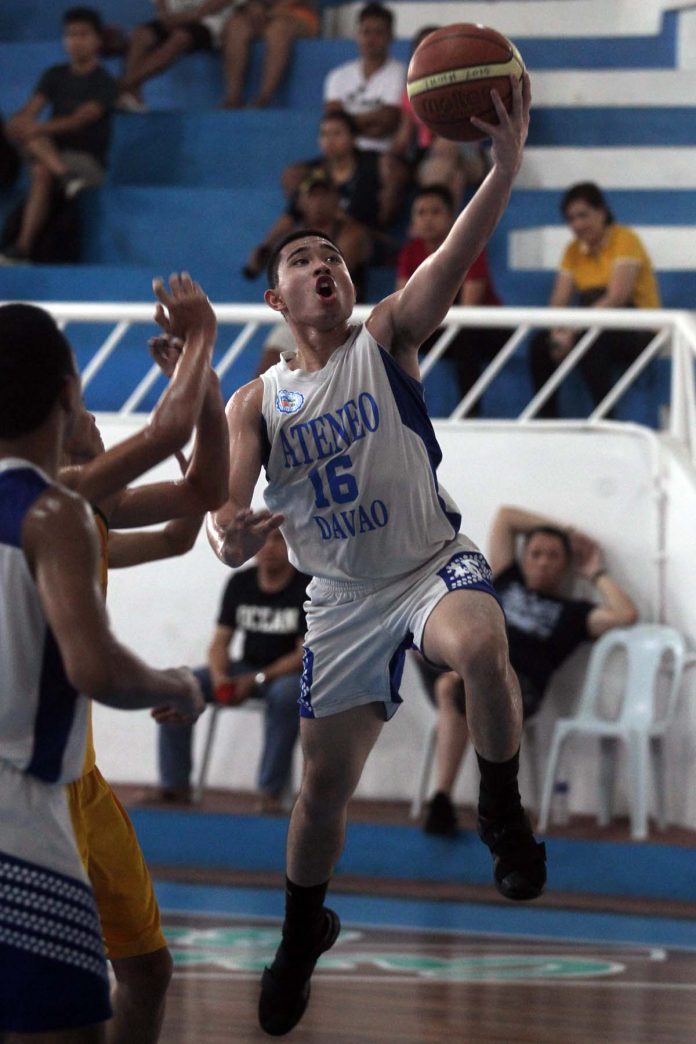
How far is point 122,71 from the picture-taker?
37.1 ft

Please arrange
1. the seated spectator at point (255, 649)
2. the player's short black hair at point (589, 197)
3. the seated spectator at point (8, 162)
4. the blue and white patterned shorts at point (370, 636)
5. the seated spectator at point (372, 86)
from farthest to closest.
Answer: the seated spectator at point (8, 162) < the seated spectator at point (372, 86) < the player's short black hair at point (589, 197) < the seated spectator at point (255, 649) < the blue and white patterned shorts at point (370, 636)

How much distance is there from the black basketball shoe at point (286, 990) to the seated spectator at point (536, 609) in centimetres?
295

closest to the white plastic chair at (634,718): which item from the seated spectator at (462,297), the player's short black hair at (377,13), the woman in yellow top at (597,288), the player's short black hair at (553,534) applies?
the player's short black hair at (553,534)

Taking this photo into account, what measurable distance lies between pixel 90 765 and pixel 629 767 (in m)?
4.79

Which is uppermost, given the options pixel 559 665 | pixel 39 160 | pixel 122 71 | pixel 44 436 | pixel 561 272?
pixel 122 71

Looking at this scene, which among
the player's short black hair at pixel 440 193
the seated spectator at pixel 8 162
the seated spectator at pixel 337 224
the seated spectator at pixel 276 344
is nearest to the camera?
the seated spectator at pixel 276 344

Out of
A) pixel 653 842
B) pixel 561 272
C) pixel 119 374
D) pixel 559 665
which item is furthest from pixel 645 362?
pixel 119 374

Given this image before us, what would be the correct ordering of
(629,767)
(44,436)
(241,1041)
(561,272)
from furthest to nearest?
(561,272) → (629,767) → (241,1041) → (44,436)

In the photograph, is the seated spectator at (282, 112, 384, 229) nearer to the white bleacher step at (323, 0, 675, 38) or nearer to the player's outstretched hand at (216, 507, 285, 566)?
the white bleacher step at (323, 0, 675, 38)

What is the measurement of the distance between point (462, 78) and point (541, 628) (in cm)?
392

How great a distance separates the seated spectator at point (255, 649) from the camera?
778 centimetres

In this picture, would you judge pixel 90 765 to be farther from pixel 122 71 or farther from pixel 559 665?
pixel 122 71

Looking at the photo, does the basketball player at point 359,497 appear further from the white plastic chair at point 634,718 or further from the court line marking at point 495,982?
the white plastic chair at point 634,718

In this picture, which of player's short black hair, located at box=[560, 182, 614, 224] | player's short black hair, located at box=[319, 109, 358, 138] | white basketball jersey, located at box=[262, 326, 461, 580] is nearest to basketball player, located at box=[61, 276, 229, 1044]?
white basketball jersey, located at box=[262, 326, 461, 580]
